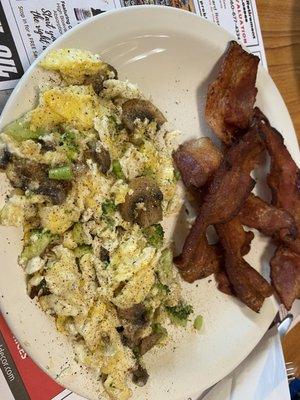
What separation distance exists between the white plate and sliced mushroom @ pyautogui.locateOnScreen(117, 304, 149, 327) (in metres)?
0.14

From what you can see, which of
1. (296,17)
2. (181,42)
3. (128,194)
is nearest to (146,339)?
(128,194)

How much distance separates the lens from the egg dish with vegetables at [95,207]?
3.43ft

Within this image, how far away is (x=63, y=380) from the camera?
116 cm

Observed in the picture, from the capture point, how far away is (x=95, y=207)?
1.10 m

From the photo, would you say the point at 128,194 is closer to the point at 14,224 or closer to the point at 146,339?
the point at 14,224

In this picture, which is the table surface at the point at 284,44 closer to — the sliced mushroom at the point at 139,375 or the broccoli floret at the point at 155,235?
the broccoli floret at the point at 155,235

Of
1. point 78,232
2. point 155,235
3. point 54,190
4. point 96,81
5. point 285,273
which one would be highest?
point 96,81

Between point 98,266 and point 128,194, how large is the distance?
16 cm

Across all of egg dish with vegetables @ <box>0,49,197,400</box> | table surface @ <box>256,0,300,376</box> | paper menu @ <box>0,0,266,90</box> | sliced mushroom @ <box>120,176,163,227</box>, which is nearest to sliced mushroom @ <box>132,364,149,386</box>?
egg dish with vegetables @ <box>0,49,197,400</box>

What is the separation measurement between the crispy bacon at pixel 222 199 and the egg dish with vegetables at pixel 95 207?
6cm

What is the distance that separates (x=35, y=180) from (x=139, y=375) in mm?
532

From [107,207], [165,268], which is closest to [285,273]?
[165,268]

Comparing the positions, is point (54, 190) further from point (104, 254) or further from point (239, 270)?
point (239, 270)

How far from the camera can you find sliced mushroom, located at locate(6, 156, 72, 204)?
1.03 m
